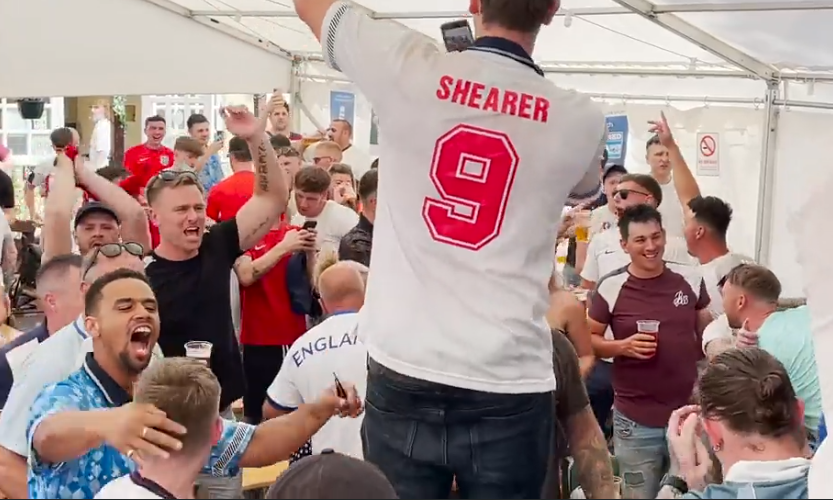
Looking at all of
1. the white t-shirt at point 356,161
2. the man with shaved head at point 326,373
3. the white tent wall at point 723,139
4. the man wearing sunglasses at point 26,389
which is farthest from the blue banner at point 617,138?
the man wearing sunglasses at point 26,389

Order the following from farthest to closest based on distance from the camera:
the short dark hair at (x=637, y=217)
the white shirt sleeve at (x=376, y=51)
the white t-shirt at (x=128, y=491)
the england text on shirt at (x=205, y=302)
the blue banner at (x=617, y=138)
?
1. the blue banner at (x=617, y=138)
2. the short dark hair at (x=637, y=217)
3. the england text on shirt at (x=205, y=302)
4. the white shirt sleeve at (x=376, y=51)
5. the white t-shirt at (x=128, y=491)

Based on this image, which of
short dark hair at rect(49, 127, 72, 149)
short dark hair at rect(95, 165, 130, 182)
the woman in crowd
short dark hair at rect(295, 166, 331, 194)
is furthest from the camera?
short dark hair at rect(95, 165, 130, 182)

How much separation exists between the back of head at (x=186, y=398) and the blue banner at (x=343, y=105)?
8.81m

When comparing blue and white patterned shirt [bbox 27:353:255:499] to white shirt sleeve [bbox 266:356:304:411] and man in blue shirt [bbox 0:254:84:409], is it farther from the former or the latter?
man in blue shirt [bbox 0:254:84:409]

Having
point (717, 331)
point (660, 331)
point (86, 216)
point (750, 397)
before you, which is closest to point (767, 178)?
point (660, 331)

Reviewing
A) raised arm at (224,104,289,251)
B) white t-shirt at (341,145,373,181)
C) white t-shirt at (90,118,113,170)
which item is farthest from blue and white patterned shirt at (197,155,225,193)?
raised arm at (224,104,289,251)

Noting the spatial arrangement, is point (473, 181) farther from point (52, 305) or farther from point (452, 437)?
point (52, 305)

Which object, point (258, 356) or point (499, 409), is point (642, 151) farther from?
point (499, 409)

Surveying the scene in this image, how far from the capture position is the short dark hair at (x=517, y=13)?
6.35 ft

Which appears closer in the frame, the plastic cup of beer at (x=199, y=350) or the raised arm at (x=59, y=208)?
the plastic cup of beer at (x=199, y=350)

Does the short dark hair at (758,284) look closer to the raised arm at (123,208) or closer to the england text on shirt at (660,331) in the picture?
the england text on shirt at (660,331)

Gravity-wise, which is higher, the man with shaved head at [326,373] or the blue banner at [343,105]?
the blue banner at [343,105]

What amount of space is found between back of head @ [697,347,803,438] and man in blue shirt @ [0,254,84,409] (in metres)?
2.24

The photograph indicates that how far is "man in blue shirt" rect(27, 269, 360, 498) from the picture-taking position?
2055 millimetres
